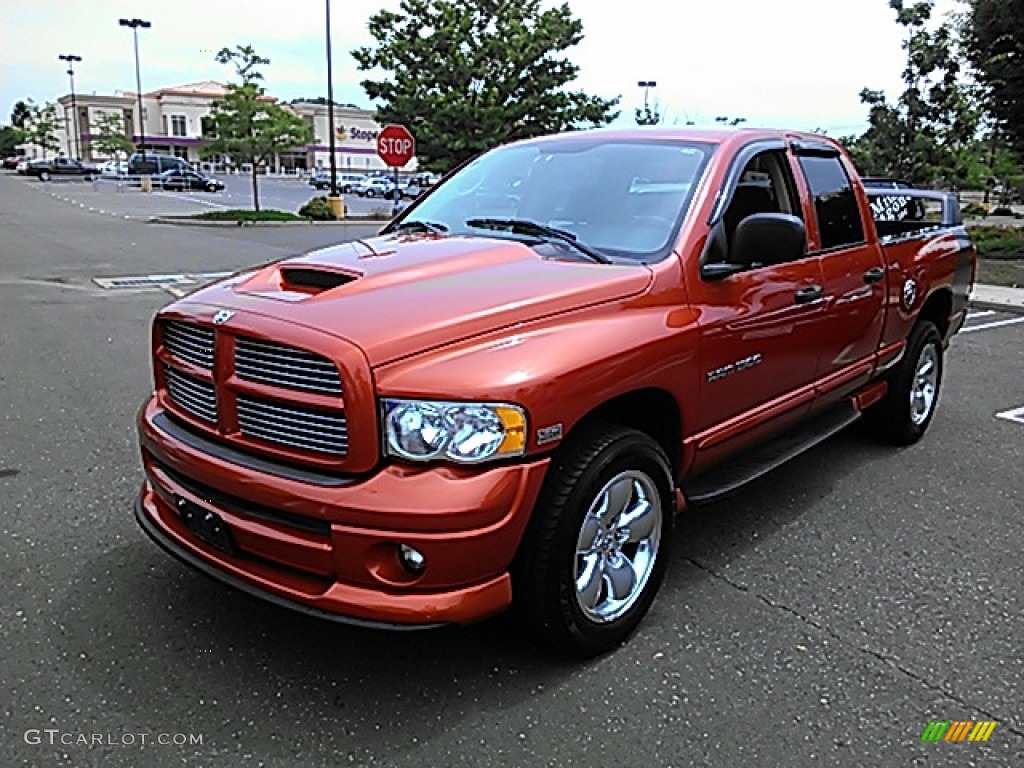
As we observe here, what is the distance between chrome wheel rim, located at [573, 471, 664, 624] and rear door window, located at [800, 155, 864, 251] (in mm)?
1866

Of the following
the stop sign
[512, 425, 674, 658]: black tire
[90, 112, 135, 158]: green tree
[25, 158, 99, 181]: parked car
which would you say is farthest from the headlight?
[90, 112, 135, 158]: green tree

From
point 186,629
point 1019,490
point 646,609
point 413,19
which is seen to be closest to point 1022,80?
point 1019,490

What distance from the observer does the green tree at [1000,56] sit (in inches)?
613

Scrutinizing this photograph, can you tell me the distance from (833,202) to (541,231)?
5.95 ft

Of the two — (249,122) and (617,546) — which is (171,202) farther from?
(617,546)

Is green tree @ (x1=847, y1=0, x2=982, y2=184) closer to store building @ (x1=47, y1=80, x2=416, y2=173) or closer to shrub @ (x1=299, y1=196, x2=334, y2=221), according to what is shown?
shrub @ (x1=299, y1=196, x2=334, y2=221)

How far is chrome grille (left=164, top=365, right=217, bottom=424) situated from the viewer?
9.92ft

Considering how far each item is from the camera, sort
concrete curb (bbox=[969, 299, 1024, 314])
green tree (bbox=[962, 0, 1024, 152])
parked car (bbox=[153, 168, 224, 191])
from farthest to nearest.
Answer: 1. parked car (bbox=[153, 168, 224, 191])
2. green tree (bbox=[962, 0, 1024, 152])
3. concrete curb (bbox=[969, 299, 1024, 314])

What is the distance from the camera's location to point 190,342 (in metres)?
3.14

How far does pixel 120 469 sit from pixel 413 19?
93.9 ft

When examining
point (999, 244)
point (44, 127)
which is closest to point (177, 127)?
point (44, 127)

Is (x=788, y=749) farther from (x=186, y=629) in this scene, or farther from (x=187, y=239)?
(x=187, y=239)

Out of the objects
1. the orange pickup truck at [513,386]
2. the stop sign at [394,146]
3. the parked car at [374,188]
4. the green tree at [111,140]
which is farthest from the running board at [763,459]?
the green tree at [111,140]

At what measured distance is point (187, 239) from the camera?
2072 centimetres
